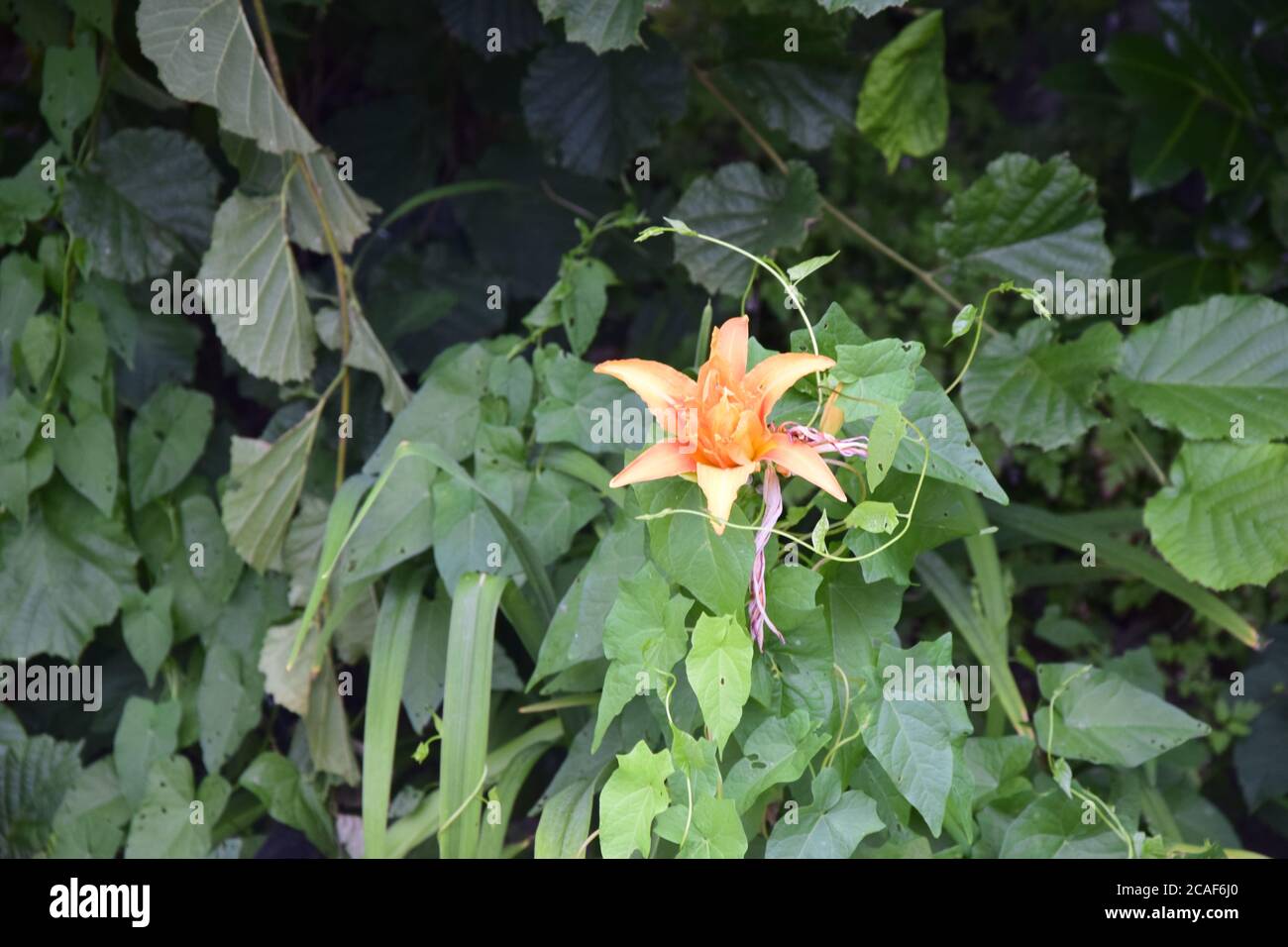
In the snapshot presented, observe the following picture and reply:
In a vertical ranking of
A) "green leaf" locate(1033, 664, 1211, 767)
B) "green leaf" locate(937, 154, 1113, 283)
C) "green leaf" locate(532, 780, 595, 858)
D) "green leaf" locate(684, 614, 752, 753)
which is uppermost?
"green leaf" locate(937, 154, 1113, 283)

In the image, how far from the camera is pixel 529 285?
7.04 feet

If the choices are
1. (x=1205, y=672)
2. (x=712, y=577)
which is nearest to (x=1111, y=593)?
(x=1205, y=672)

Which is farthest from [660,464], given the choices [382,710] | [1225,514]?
[1225,514]

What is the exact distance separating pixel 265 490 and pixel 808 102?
1.04m

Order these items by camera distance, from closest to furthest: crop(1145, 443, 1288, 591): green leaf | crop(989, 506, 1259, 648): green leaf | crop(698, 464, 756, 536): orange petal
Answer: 1. crop(698, 464, 756, 536): orange petal
2. crop(1145, 443, 1288, 591): green leaf
3. crop(989, 506, 1259, 648): green leaf

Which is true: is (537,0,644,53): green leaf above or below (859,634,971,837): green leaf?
above

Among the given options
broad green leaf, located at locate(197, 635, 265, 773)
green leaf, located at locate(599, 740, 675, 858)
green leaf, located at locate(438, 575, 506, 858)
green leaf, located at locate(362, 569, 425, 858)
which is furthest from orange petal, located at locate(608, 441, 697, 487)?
broad green leaf, located at locate(197, 635, 265, 773)

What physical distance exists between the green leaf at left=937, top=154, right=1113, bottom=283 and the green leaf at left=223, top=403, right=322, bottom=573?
1.00 m

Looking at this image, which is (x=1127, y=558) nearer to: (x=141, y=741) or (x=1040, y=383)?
(x=1040, y=383)

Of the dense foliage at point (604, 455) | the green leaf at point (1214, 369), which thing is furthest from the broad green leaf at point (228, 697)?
the green leaf at point (1214, 369)

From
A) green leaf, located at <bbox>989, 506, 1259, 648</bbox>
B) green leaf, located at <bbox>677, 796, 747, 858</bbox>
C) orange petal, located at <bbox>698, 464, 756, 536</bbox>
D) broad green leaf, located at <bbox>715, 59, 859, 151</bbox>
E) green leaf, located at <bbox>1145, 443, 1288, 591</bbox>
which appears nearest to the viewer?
orange petal, located at <bbox>698, 464, 756, 536</bbox>

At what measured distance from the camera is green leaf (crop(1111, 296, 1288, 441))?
1.52 meters

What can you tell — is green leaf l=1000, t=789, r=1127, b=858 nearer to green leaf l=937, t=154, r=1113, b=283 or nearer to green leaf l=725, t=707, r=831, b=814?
green leaf l=725, t=707, r=831, b=814
